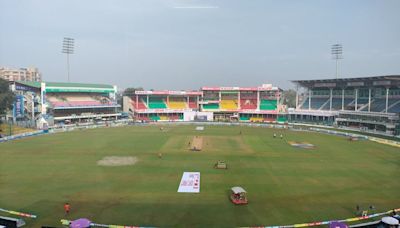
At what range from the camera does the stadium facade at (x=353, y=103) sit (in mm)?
67562

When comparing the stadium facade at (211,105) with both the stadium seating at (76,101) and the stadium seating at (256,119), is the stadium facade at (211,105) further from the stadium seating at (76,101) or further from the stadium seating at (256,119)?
the stadium seating at (76,101)

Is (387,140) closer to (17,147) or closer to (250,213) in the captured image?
(250,213)

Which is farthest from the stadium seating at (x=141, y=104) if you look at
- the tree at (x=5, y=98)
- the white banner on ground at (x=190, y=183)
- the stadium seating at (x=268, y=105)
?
the white banner on ground at (x=190, y=183)

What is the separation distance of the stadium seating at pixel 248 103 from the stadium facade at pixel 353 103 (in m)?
14.8

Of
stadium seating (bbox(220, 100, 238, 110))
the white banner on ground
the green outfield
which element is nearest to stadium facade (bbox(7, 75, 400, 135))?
stadium seating (bbox(220, 100, 238, 110))

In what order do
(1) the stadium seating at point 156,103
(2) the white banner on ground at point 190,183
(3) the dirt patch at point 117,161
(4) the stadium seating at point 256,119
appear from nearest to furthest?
(2) the white banner on ground at point 190,183
(3) the dirt patch at point 117,161
(4) the stadium seating at point 256,119
(1) the stadium seating at point 156,103

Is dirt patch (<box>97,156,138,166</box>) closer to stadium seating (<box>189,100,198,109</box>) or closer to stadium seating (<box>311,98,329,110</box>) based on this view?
stadium seating (<box>189,100,198,109</box>)

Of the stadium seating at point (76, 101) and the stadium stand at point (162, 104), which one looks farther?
the stadium stand at point (162, 104)

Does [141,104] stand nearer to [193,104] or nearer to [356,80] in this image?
[193,104]

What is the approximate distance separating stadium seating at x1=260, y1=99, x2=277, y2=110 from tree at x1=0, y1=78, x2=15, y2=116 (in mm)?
78635

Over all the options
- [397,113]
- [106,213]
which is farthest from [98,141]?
[397,113]

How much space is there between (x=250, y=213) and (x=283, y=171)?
44.4 feet

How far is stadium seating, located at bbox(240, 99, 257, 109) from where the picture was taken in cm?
10725

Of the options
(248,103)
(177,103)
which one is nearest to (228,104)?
(248,103)
